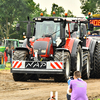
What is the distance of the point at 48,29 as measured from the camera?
16391mm

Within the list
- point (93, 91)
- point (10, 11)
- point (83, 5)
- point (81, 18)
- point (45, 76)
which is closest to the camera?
point (93, 91)

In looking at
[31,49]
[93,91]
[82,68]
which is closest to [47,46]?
[31,49]

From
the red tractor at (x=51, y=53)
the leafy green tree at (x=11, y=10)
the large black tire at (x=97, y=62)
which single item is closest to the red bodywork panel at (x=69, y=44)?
the red tractor at (x=51, y=53)

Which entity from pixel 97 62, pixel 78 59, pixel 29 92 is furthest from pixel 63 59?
pixel 97 62

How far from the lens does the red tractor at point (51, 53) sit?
49.5 feet

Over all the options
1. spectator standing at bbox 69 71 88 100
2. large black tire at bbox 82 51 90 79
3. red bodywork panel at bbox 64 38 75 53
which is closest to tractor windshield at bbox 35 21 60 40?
red bodywork panel at bbox 64 38 75 53

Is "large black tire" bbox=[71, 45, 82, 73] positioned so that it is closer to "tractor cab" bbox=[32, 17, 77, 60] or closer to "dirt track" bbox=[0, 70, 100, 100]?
"tractor cab" bbox=[32, 17, 77, 60]

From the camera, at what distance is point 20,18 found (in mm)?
55438

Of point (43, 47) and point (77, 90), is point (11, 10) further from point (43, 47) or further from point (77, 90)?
point (77, 90)

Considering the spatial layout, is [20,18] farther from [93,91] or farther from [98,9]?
[93,91]

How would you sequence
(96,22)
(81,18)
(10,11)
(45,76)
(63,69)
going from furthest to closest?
(10,11) < (96,22) < (81,18) < (45,76) < (63,69)

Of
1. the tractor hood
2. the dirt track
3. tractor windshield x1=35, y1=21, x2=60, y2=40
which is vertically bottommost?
the dirt track

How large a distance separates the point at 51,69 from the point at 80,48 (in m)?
2.23

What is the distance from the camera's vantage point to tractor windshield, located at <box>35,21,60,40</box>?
53.5ft
